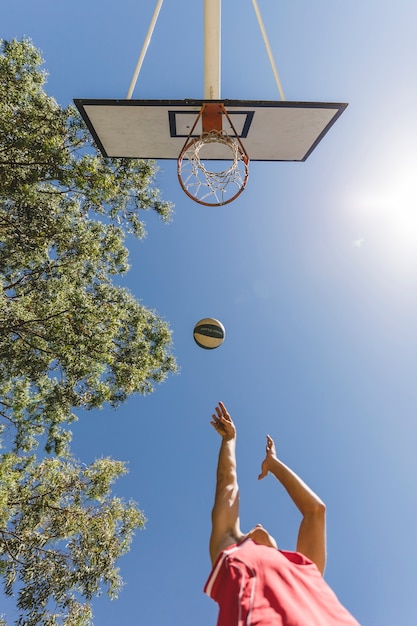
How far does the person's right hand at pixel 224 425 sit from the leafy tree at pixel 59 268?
760 cm

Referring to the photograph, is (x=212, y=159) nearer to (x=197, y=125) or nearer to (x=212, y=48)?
(x=197, y=125)

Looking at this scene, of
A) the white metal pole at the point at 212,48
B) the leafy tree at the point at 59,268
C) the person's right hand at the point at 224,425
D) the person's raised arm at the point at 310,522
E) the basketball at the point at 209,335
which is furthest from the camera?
the leafy tree at the point at 59,268

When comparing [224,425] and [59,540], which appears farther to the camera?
[59,540]

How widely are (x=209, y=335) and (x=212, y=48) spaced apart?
4.84 meters

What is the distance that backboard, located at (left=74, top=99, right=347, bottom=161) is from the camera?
6.41 m

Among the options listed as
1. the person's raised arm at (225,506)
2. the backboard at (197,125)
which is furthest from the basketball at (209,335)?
the person's raised arm at (225,506)

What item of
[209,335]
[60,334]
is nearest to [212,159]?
[209,335]

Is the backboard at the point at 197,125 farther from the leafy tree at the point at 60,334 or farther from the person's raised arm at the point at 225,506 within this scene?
the person's raised arm at the point at 225,506

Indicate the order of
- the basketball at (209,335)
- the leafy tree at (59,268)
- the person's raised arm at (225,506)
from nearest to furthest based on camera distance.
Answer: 1. the person's raised arm at (225,506)
2. the basketball at (209,335)
3. the leafy tree at (59,268)

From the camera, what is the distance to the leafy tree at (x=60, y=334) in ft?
33.4

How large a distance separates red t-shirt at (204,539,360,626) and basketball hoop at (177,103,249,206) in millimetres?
5484

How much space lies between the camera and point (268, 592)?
4.61ft

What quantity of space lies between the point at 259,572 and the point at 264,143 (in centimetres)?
712

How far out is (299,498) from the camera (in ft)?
7.89
